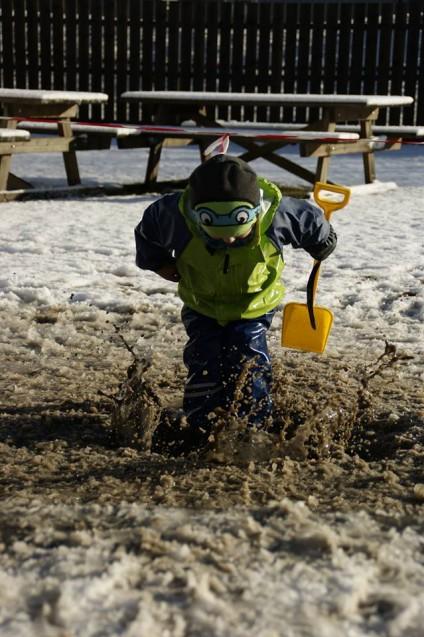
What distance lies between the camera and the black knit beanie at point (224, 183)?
3.37m

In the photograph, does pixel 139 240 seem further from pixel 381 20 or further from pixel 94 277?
pixel 381 20

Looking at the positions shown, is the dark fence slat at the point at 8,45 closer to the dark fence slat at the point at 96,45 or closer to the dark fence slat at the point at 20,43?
the dark fence slat at the point at 20,43

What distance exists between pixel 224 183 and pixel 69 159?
665 centimetres

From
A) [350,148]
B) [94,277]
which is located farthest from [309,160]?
[94,277]

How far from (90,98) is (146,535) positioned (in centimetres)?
758

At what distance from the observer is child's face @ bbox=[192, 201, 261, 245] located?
337cm

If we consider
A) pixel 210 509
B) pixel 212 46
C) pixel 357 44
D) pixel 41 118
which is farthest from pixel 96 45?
pixel 210 509

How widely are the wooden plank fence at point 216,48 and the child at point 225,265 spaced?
1071 centimetres

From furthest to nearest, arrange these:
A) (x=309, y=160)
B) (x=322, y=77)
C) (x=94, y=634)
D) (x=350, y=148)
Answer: (x=322, y=77), (x=309, y=160), (x=350, y=148), (x=94, y=634)

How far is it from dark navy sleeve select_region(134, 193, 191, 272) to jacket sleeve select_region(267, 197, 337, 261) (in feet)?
1.06

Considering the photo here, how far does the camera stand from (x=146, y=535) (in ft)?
8.55

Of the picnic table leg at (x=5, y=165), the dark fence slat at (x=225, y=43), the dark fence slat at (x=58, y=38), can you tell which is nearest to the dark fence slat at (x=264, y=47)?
the dark fence slat at (x=225, y=43)

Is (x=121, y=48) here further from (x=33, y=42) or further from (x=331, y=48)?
(x=331, y=48)

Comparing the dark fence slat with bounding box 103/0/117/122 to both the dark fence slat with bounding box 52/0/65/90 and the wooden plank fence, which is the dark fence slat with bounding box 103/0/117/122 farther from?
the dark fence slat with bounding box 52/0/65/90
